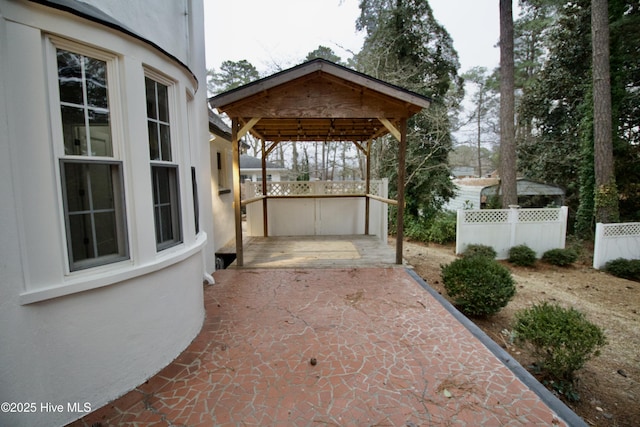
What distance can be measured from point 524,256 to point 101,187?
426 inches

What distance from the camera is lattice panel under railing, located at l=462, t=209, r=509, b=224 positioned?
9711mm

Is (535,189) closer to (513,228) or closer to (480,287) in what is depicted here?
(513,228)

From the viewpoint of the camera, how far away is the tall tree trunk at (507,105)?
975cm

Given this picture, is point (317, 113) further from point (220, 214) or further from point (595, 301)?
point (595, 301)

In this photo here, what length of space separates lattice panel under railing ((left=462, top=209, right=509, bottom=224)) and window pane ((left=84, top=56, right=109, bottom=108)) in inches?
391

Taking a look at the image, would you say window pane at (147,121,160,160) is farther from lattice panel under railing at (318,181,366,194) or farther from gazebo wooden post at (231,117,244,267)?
lattice panel under railing at (318,181,366,194)

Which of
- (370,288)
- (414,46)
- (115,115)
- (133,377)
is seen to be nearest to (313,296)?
(370,288)

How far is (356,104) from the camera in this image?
525cm

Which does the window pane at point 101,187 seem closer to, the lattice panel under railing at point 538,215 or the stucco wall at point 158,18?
the stucco wall at point 158,18

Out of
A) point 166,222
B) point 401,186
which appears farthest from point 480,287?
point 166,222

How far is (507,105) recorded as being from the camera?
10.3 meters

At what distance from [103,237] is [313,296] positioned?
289cm

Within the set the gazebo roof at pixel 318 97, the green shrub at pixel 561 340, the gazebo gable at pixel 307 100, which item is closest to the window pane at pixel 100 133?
the gazebo roof at pixel 318 97

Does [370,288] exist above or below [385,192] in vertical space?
below
